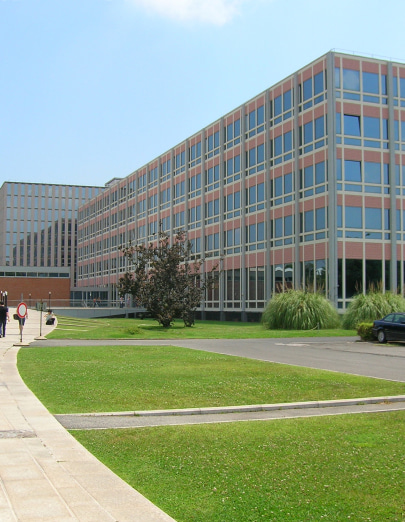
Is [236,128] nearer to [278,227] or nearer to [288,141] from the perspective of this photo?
[288,141]

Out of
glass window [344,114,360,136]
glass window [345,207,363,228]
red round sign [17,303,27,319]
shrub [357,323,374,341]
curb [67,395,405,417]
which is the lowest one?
curb [67,395,405,417]

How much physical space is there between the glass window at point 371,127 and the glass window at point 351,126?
0.62 metres

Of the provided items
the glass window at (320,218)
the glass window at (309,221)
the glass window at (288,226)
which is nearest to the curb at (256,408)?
the glass window at (320,218)

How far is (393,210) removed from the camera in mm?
40250

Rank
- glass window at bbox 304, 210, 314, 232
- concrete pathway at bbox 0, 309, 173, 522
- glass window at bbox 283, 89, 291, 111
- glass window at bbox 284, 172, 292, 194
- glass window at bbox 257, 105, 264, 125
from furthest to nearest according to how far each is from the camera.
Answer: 1. glass window at bbox 257, 105, 264, 125
2. glass window at bbox 283, 89, 291, 111
3. glass window at bbox 284, 172, 292, 194
4. glass window at bbox 304, 210, 314, 232
5. concrete pathway at bbox 0, 309, 173, 522

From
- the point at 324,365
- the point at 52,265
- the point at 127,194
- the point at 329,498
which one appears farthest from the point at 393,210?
the point at 52,265

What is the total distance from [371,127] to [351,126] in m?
1.54

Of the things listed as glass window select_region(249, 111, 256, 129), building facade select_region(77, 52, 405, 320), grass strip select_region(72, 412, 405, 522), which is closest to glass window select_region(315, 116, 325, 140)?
building facade select_region(77, 52, 405, 320)

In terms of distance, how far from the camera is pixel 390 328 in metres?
25.8

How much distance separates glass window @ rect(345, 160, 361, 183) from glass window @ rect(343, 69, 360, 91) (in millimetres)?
5024

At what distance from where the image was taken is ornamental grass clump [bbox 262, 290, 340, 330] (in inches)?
1298

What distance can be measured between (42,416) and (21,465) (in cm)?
281

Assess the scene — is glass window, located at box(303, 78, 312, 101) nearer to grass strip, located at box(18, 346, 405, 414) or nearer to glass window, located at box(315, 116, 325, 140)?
glass window, located at box(315, 116, 325, 140)

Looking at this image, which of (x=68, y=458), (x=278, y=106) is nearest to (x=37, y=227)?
(x=278, y=106)
